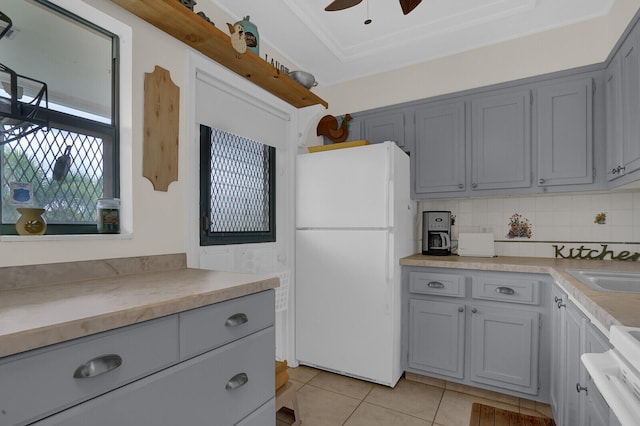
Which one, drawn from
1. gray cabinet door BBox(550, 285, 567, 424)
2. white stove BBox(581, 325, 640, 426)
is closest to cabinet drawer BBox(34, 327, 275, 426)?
white stove BBox(581, 325, 640, 426)

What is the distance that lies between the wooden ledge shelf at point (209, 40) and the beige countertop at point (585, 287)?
153 cm

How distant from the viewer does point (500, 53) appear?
8.55ft

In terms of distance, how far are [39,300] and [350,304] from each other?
1837mm

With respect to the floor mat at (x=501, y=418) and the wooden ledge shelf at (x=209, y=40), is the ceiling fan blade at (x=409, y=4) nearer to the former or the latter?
the wooden ledge shelf at (x=209, y=40)

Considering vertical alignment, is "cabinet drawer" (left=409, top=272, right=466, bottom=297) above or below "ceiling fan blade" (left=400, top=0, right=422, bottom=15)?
below

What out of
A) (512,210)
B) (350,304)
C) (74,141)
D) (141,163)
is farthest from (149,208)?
(512,210)

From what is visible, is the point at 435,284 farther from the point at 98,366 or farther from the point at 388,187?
the point at 98,366

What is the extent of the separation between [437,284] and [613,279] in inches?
37.7

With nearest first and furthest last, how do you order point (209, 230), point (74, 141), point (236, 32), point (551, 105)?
point (74, 141) < point (236, 32) < point (209, 230) < point (551, 105)

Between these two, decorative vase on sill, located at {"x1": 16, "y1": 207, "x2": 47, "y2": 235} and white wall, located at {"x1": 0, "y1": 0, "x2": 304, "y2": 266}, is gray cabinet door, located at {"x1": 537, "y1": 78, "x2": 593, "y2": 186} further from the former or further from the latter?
decorative vase on sill, located at {"x1": 16, "y1": 207, "x2": 47, "y2": 235}

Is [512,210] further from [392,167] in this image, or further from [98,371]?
[98,371]

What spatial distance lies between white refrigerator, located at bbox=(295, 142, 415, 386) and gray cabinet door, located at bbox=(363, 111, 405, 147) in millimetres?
298

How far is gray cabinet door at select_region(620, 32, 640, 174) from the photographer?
5.49 feet

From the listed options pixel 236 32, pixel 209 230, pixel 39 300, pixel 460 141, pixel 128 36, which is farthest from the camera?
pixel 460 141
